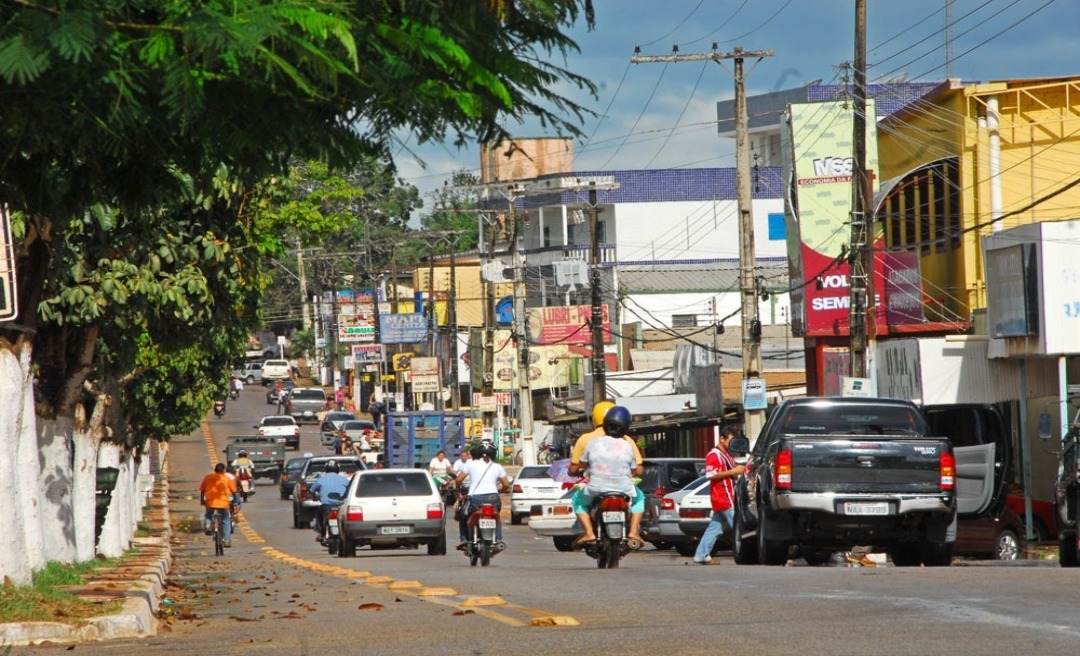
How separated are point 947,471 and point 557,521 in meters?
13.2

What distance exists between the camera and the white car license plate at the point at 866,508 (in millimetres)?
16688

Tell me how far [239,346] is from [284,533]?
12244 mm

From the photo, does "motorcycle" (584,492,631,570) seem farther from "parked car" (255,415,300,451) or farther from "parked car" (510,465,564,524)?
"parked car" (255,415,300,451)

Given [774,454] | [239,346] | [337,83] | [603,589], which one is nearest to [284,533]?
[239,346]

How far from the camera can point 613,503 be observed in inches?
648

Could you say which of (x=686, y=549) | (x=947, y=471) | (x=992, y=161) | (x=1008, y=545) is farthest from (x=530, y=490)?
(x=947, y=471)

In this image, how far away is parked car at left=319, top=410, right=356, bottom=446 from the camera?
76062mm

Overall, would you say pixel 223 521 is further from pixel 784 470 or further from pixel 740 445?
pixel 784 470

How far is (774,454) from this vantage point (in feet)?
55.6

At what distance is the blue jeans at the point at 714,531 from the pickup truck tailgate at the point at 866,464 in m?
3.64

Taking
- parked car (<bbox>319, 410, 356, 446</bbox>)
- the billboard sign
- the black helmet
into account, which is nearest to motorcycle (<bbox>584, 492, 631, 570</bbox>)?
the black helmet

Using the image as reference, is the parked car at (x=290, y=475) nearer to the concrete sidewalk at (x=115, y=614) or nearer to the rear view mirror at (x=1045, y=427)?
the concrete sidewalk at (x=115, y=614)

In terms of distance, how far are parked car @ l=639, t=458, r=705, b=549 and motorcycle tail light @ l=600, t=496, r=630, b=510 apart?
11.0 meters

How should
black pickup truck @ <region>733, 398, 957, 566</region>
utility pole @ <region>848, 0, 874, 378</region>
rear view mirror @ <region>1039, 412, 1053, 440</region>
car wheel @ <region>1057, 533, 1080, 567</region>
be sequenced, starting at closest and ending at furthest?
black pickup truck @ <region>733, 398, 957, 566</region>
car wheel @ <region>1057, 533, 1080, 567</region>
rear view mirror @ <region>1039, 412, 1053, 440</region>
utility pole @ <region>848, 0, 874, 378</region>
